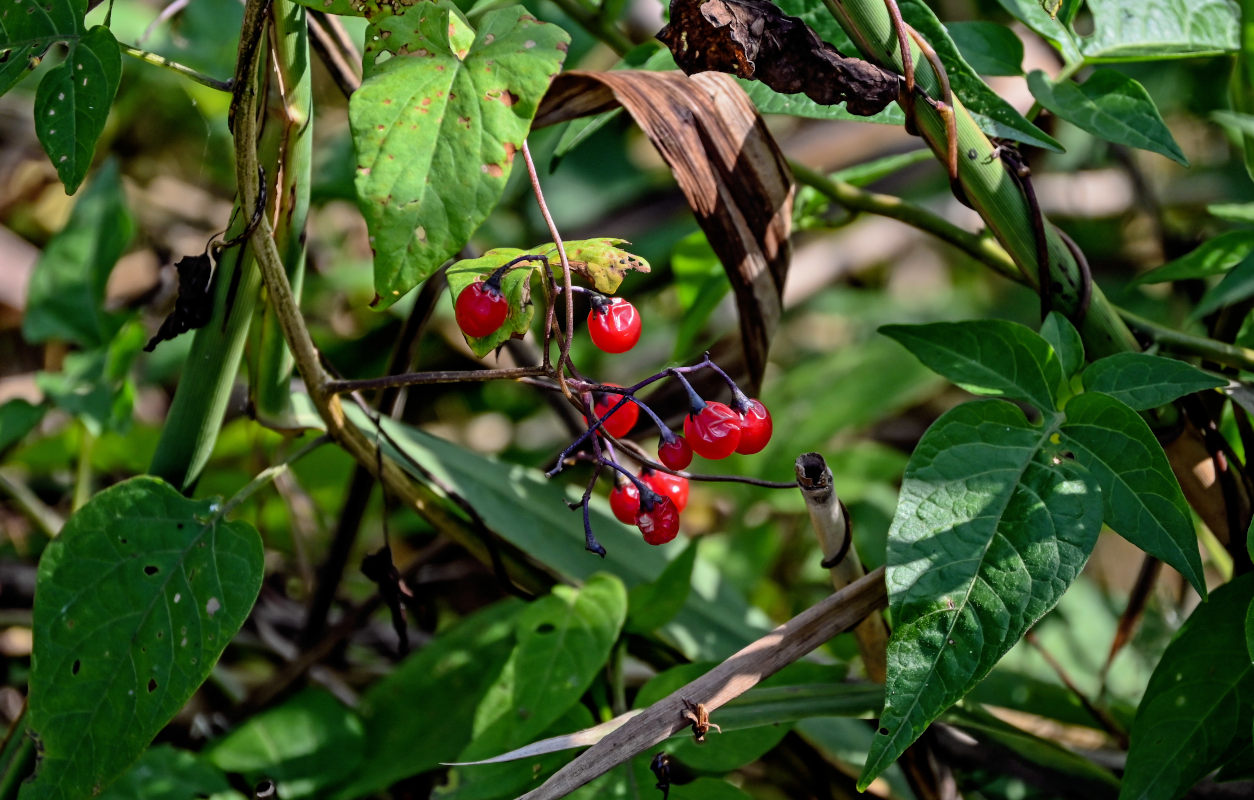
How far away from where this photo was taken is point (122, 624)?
80cm

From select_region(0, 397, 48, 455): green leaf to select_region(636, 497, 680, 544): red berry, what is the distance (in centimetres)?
87

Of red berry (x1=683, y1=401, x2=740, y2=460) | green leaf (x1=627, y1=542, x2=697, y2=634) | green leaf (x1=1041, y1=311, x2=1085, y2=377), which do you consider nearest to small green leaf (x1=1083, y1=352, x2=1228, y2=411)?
green leaf (x1=1041, y1=311, x2=1085, y2=377)

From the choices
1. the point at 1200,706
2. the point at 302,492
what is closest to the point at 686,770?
the point at 1200,706

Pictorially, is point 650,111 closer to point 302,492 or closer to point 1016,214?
point 1016,214

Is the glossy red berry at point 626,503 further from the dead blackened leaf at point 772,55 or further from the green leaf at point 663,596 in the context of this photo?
the dead blackened leaf at point 772,55

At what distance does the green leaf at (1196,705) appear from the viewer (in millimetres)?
748

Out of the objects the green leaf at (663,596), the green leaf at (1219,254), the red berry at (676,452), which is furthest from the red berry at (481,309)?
the green leaf at (1219,254)

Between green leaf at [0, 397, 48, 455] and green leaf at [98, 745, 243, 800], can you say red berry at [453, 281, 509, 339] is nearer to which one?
green leaf at [98, 745, 243, 800]

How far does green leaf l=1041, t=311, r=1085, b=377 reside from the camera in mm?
802

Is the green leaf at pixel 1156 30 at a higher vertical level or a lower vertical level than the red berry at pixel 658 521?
higher

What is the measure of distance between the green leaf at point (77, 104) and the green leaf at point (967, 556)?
0.63 m

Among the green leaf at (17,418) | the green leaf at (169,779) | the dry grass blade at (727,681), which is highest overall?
the green leaf at (17,418)

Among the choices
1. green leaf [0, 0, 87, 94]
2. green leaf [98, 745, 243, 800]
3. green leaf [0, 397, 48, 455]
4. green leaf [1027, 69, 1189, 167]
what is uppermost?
green leaf [0, 0, 87, 94]

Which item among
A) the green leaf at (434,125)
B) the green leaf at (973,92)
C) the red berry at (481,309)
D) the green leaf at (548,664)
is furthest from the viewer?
the green leaf at (548,664)
